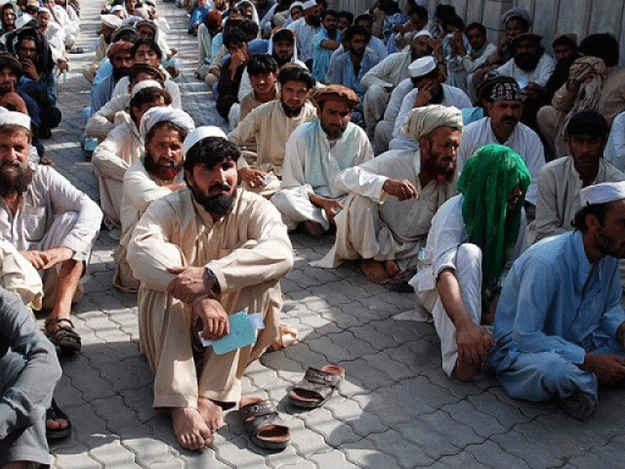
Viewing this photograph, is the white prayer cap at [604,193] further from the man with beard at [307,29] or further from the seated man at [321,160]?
the man with beard at [307,29]

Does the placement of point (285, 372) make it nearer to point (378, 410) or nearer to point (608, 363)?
point (378, 410)

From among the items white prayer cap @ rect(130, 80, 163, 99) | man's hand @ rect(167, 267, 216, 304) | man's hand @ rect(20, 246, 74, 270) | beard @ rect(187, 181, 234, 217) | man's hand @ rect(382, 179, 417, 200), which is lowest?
man's hand @ rect(20, 246, 74, 270)

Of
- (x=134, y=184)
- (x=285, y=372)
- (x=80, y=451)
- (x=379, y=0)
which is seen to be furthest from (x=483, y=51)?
(x=80, y=451)

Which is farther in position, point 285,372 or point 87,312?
point 87,312

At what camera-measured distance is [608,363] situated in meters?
4.04

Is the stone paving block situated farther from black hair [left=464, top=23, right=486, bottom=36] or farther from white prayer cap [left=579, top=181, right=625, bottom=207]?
black hair [left=464, top=23, right=486, bottom=36]

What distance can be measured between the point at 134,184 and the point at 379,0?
862cm

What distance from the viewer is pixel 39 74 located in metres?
9.65

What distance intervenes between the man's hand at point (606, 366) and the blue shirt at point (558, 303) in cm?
5

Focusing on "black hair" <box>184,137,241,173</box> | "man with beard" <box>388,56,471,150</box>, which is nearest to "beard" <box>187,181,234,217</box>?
"black hair" <box>184,137,241,173</box>

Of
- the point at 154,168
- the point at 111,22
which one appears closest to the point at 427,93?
the point at 154,168

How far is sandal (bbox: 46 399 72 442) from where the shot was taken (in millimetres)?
3830

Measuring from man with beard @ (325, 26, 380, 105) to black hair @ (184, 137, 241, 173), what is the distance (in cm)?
606

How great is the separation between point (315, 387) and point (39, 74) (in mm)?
6642
